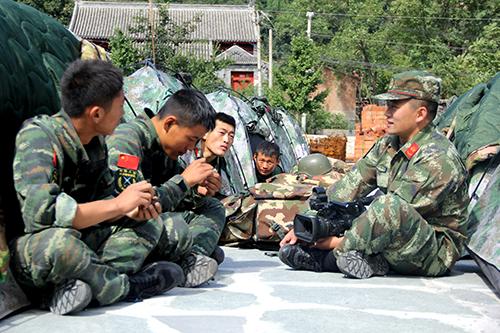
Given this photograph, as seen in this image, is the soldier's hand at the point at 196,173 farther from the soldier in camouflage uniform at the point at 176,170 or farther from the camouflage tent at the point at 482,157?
the camouflage tent at the point at 482,157

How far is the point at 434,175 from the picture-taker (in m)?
3.49

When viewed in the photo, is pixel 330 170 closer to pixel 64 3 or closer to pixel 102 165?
pixel 102 165

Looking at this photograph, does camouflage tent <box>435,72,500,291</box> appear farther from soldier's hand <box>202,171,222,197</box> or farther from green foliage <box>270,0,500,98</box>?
green foliage <box>270,0,500,98</box>

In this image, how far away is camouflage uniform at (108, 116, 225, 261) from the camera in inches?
121

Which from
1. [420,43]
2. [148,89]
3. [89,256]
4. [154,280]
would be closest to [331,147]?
[148,89]

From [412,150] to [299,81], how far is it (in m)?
19.0

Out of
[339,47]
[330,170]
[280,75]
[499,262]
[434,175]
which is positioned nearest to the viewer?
[499,262]

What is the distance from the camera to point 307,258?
366cm

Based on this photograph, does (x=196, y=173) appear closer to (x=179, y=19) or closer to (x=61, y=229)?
(x=61, y=229)

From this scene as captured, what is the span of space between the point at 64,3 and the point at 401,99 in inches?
1031

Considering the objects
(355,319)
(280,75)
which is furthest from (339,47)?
(355,319)

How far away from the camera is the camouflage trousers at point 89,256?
2471mm

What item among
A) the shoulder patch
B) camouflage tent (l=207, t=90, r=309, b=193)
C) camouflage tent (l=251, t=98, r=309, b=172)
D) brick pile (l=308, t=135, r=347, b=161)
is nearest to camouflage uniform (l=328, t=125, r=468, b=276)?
the shoulder patch

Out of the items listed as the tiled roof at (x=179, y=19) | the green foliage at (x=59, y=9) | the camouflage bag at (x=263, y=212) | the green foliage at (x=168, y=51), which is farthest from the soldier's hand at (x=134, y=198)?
the tiled roof at (x=179, y=19)
